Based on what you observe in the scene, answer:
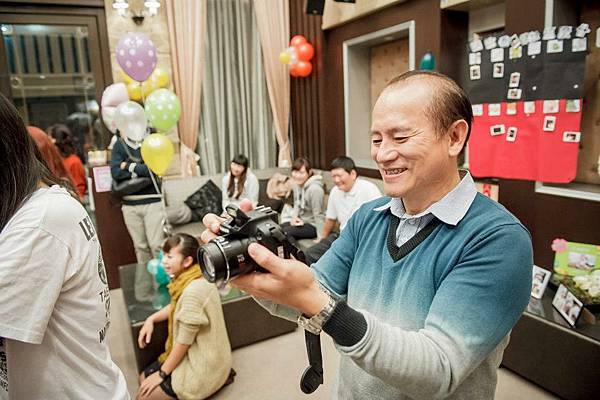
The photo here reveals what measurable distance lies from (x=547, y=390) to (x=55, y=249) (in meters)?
2.30

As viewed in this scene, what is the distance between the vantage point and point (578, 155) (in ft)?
9.10

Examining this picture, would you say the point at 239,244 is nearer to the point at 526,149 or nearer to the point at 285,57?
the point at 526,149

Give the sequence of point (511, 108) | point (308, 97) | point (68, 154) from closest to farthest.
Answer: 1. point (511, 108)
2. point (68, 154)
3. point (308, 97)

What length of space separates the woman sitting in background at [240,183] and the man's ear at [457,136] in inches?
127

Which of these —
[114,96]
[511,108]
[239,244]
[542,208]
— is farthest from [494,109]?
[114,96]

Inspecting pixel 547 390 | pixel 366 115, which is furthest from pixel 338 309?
pixel 366 115

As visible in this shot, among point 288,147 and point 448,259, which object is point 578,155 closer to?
point 448,259

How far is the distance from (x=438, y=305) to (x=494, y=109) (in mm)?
2591

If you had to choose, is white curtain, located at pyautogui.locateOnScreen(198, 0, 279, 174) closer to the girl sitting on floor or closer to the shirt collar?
the girl sitting on floor

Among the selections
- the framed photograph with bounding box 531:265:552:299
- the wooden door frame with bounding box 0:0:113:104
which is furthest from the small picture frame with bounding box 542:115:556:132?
the wooden door frame with bounding box 0:0:113:104

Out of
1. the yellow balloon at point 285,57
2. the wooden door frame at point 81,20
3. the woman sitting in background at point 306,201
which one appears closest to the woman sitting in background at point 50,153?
the woman sitting in background at point 306,201

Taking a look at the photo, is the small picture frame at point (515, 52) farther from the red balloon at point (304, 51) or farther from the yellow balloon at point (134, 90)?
the yellow balloon at point (134, 90)

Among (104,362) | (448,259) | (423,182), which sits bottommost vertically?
(104,362)

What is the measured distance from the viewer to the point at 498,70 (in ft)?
9.34
